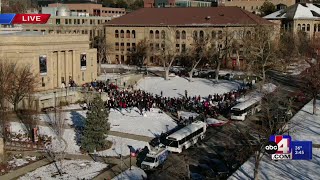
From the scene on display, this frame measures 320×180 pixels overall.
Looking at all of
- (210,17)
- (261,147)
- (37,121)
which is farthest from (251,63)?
(261,147)

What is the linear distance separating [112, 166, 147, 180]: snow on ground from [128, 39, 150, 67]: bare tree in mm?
55364

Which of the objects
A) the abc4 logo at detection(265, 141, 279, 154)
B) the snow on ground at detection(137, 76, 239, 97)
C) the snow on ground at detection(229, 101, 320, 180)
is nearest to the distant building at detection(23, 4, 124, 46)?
the snow on ground at detection(137, 76, 239, 97)

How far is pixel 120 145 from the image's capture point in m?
35.6

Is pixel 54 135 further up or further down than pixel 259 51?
further down

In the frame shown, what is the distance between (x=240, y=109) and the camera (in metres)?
43.7

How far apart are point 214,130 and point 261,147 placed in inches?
563

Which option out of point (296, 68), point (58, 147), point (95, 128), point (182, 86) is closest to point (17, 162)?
point (58, 147)

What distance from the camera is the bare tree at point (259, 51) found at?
64.1 meters

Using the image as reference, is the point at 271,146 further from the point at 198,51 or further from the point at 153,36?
the point at 153,36

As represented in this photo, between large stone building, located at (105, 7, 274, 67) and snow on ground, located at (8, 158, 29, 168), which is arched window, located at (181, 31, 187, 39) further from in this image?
snow on ground, located at (8, 158, 29, 168)

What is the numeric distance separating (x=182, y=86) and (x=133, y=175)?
106ft

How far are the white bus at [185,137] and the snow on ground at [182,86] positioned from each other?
62.3 feet

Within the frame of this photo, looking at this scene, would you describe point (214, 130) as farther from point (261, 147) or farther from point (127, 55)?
point (127, 55)

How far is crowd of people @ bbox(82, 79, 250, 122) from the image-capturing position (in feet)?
153
